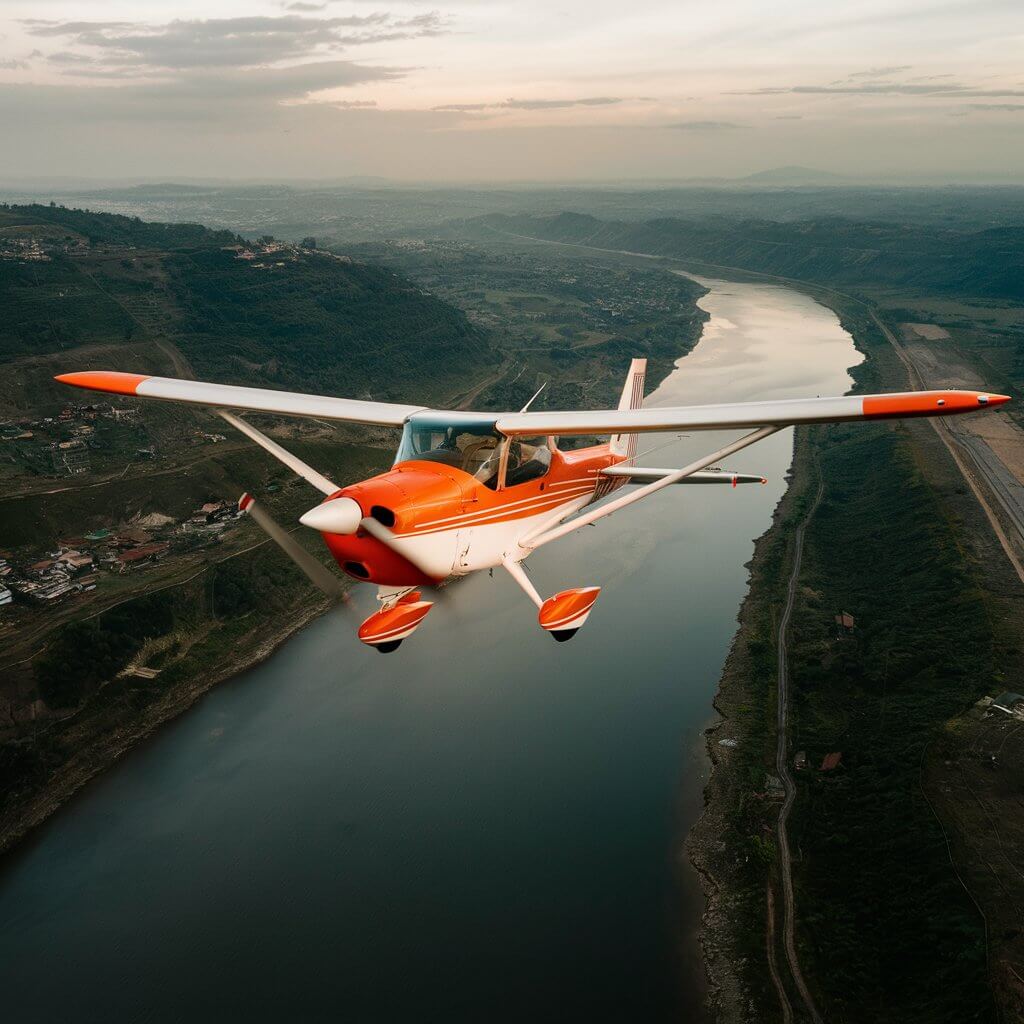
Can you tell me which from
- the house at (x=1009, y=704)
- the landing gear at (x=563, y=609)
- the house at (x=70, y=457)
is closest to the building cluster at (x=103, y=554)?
the house at (x=70, y=457)

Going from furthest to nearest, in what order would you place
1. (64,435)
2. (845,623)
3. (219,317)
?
(219,317) < (64,435) < (845,623)

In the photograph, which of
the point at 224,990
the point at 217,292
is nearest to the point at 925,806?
the point at 224,990

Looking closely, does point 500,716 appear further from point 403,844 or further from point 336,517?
point 336,517

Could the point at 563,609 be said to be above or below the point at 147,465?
above

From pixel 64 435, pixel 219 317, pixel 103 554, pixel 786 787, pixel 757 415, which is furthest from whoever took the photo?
pixel 219 317

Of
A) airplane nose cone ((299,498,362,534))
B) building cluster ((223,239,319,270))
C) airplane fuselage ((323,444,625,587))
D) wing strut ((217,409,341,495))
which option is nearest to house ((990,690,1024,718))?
airplane fuselage ((323,444,625,587))

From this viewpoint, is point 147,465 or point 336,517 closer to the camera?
point 336,517

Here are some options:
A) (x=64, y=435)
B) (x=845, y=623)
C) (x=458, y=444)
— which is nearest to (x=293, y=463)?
(x=458, y=444)
